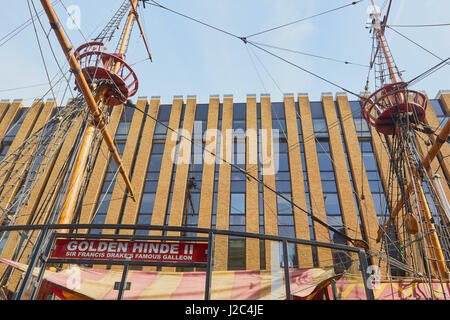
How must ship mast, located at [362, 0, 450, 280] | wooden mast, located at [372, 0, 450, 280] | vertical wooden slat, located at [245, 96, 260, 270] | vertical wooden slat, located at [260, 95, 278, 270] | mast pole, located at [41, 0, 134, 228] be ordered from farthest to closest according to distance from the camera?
vertical wooden slat, located at [260, 95, 278, 270]
vertical wooden slat, located at [245, 96, 260, 270]
ship mast, located at [362, 0, 450, 280]
wooden mast, located at [372, 0, 450, 280]
mast pole, located at [41, 0, 134, 228]

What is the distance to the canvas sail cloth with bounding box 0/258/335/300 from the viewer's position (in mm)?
7238

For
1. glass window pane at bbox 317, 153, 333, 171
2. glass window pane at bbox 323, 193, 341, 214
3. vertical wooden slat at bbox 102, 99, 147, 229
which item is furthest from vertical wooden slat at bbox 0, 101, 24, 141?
glass window pane at bbox 323, 193, 341, 214

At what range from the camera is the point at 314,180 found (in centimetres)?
1912

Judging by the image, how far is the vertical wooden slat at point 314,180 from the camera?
16.3 m

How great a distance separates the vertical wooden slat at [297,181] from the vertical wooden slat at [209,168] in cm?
554

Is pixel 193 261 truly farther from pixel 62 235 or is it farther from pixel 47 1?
pixel 47 1

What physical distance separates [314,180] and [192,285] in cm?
1337

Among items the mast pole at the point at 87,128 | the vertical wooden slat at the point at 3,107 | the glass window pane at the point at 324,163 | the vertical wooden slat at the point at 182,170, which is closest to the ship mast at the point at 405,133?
the glass window pane at the point at 324,163

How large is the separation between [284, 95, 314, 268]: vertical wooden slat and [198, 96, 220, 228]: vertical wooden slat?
5539 mm

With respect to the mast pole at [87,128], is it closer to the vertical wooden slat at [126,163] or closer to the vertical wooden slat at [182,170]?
the vertical wooden slat at [182,170]

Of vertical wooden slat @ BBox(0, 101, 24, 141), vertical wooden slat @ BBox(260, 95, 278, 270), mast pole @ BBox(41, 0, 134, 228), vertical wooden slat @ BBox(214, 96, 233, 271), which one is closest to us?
mast pole @ BBox(41, 0, 134, 228)

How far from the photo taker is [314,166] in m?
19.8

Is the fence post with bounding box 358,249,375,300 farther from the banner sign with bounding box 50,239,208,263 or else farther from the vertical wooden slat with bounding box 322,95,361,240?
the vertical wooden slat with bounding box 322,95,361,240

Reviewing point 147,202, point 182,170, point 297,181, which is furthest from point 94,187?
point 297,181
